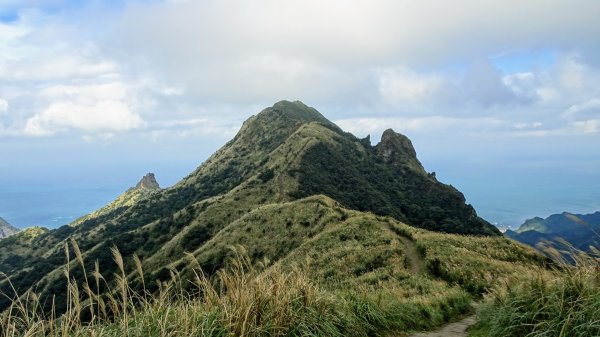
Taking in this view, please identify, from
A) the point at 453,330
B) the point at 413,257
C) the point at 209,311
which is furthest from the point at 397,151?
the point at 209,311

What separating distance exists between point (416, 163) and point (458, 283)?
11182 centimetres

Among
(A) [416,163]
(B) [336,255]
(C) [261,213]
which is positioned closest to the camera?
(B) [336,255]

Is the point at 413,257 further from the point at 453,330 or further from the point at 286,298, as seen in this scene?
the point at 286,298

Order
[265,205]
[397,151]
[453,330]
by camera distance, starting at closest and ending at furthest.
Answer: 1. [453,330]
2. [265,205]
3. [397,151]

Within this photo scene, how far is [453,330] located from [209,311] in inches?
280

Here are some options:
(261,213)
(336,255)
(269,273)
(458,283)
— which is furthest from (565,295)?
(261,213)

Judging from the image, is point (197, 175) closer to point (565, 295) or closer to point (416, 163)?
point (416, 163)

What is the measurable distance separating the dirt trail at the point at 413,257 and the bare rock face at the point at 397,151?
315ft

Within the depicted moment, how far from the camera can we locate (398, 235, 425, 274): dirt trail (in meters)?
23.6

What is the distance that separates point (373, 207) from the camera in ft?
291

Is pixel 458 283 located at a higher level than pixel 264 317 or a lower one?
lower

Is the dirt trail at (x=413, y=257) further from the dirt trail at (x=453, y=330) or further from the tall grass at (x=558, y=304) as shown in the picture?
the tall grass at (x=558, y=304)

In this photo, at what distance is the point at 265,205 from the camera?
69125 millimetres

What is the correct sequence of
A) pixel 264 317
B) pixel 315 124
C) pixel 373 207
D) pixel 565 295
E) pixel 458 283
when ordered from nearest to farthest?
pixel 264 317
pixel 565 295
pixel 458 283
pixel 373 207
pixel 315 124
